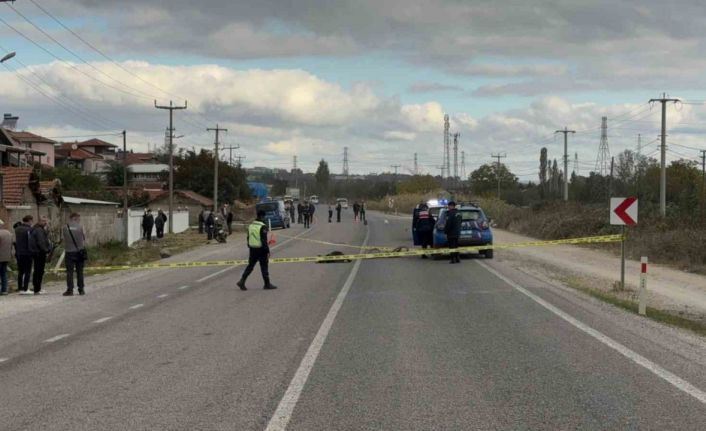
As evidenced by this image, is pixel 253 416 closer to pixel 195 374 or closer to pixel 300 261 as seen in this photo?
pixel 195 374

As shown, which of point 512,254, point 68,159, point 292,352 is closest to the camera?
point 292,352

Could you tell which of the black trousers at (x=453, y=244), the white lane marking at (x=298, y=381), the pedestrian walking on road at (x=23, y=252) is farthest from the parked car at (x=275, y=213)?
the white lane marking at (x=298, y=381)

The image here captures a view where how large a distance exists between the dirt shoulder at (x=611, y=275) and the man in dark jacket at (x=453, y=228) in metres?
1.97

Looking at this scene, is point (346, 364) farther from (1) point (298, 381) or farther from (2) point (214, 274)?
(2) point (214, 274)

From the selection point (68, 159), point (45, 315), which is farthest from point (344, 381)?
point (68, 159)

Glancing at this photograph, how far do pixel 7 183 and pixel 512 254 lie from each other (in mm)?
20285

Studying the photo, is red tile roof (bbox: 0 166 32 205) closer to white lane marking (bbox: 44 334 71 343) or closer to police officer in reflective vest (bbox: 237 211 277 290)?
police officer in reflective vest (bbox: 237 211 277 290)

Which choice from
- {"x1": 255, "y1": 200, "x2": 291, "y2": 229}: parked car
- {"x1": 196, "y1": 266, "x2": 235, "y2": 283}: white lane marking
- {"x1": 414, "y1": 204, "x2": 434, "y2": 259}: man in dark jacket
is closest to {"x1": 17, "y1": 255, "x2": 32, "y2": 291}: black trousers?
{"x1": 196, "y1": 266, "x2": 235, "y2": 283}: white lane marking

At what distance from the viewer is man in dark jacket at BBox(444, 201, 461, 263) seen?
24.3m

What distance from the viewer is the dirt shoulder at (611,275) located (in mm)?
16062

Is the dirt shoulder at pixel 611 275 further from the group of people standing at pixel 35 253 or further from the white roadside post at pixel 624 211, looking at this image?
the group of people standing at pixel 35 253

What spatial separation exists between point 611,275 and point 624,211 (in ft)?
16.9

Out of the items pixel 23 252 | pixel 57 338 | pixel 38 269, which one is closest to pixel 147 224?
pixel 38 269

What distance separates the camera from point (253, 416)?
253 inches
